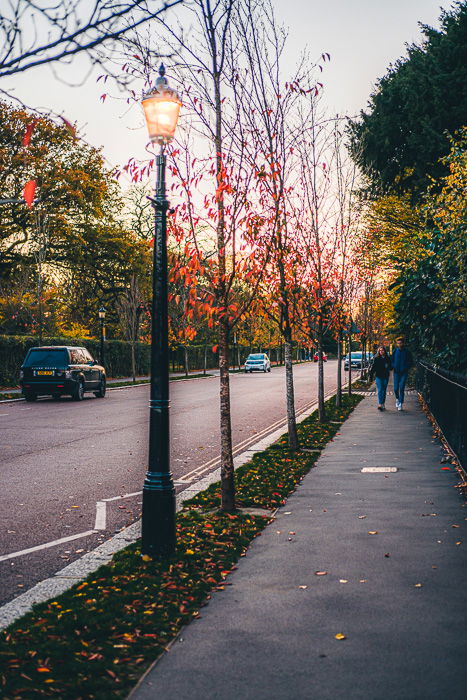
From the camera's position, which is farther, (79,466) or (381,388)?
(381,388)

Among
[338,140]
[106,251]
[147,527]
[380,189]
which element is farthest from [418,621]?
[106,251]

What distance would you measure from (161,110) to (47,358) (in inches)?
762

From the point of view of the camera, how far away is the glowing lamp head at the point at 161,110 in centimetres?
586

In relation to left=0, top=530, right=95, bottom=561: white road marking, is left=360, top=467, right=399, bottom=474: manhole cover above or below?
above

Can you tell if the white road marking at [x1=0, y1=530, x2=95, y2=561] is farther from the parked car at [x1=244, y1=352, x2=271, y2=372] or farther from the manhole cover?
the parked car at [x1=244, y1=352, x2=271, y2=372]

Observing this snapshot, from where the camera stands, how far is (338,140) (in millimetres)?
16484

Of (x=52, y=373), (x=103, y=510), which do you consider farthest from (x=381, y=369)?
(x=103, y=510)

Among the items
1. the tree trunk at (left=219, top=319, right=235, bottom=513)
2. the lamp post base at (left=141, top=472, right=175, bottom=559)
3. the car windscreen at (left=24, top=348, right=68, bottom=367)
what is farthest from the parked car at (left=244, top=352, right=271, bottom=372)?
the lamp post base at (left=141, top=472, right=175, bottom=559)

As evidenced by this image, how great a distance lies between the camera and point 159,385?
19.1ft

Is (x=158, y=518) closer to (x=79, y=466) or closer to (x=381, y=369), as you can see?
Result: (x=79, y=466)

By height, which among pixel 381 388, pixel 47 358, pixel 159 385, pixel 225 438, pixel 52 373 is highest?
pixel 47 358

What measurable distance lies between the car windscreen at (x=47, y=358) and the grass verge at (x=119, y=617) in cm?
1779

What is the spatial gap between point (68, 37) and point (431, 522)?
522 cm

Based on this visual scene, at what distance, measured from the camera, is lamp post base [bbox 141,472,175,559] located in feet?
18.7
